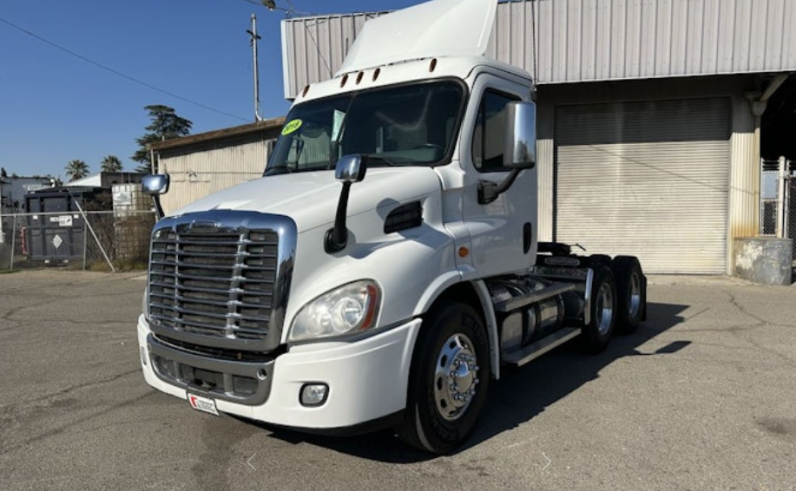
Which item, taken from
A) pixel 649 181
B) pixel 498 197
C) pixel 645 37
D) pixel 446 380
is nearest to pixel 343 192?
pixel 446 380

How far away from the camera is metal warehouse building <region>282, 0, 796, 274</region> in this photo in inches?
440

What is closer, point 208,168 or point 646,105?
point 646,105

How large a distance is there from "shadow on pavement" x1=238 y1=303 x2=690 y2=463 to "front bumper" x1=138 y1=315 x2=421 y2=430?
751 mm

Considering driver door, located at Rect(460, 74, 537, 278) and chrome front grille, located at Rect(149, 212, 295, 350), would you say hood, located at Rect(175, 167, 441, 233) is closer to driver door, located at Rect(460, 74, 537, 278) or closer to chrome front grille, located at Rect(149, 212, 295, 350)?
chrome front grille, located at Rect(149, 212, 295, 350)

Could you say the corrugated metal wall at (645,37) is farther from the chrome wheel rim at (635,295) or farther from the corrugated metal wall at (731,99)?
the chrome wheel rim at (635,295)

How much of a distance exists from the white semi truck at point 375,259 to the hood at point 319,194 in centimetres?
1

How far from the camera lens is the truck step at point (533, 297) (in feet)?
14.5

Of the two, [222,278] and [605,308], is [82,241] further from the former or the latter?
[222,278]

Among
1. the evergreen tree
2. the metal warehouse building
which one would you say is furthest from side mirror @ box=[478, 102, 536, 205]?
the evergreen tree

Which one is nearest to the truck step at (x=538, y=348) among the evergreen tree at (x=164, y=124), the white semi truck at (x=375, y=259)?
the white semi truck at (x=375, y=259)

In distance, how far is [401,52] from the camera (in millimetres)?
4988

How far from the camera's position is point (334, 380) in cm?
314

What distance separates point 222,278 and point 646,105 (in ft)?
39.1

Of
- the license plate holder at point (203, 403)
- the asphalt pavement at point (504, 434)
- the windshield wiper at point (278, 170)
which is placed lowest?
the asphalt pavement at point (504, 434)
